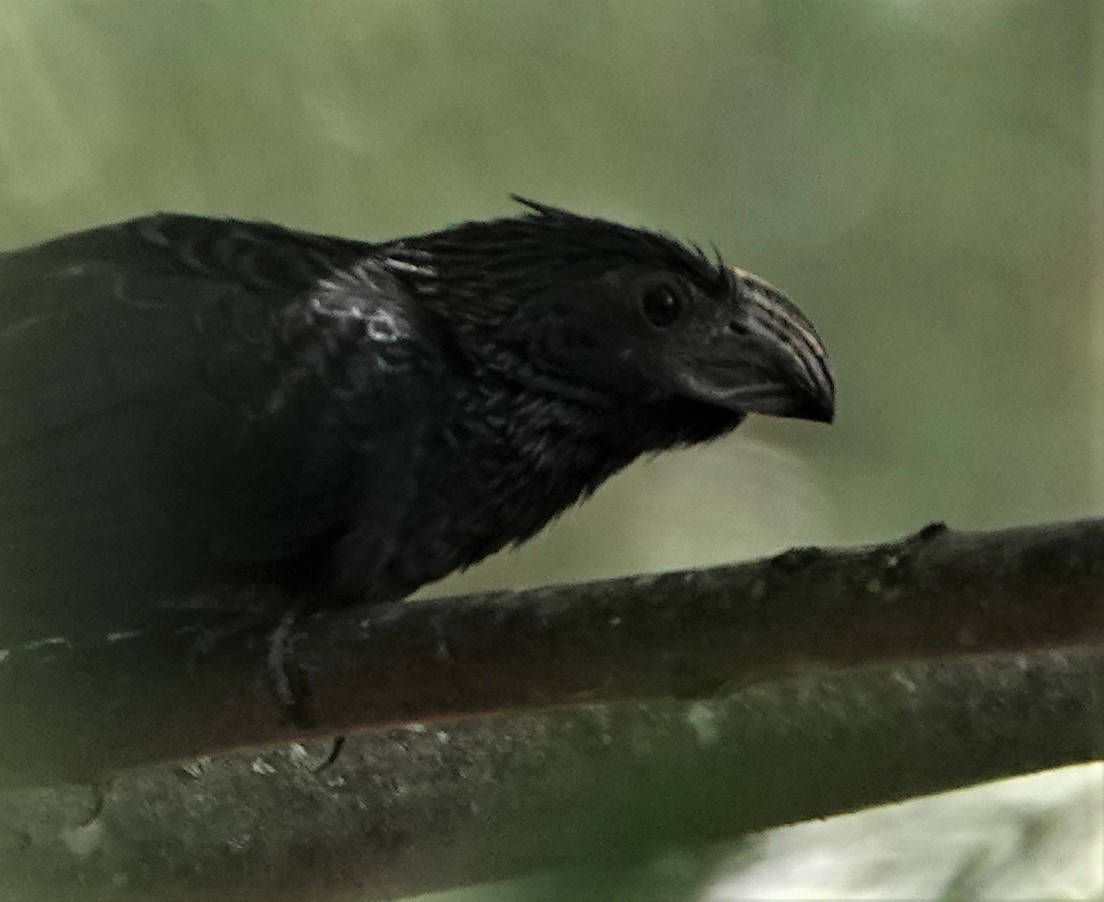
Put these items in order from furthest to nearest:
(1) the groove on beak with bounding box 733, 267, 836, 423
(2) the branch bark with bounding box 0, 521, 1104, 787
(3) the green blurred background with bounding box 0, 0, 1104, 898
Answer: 1. (1) the groove on beak with bounding box 733, 267, 836, 423
2. (3) the green blurred background with bounding box 0, 0, 1104, 898
3. (2) the branch bark with bounding box 0, 521, 1104, 787

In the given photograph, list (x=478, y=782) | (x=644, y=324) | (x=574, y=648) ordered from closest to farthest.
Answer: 1. (x=574, y=648)
2. (x=478, y=782)
3. (x=644, y=324)

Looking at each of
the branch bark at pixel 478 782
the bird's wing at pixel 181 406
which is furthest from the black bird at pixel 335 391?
the branch bark at pixel 478 782

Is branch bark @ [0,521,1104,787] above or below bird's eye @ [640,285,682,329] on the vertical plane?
below

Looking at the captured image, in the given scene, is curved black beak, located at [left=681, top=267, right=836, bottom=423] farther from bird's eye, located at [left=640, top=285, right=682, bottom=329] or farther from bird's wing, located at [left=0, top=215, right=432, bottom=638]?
bird's wing, located at [left=0, top=215, right=432, bottom=638]

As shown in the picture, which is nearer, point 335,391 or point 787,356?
point 335,391

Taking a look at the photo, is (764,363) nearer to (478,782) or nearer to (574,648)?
(478,782)

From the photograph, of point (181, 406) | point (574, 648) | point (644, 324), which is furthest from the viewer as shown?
point (644, 324)

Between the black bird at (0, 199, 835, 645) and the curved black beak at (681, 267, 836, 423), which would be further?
the curved black beak at (681, 267, 836, 423)

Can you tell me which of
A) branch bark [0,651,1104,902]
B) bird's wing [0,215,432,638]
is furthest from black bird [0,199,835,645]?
branch bark [0,651,1104,902]

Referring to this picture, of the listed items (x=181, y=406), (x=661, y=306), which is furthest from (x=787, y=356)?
(x=181, y=406)
